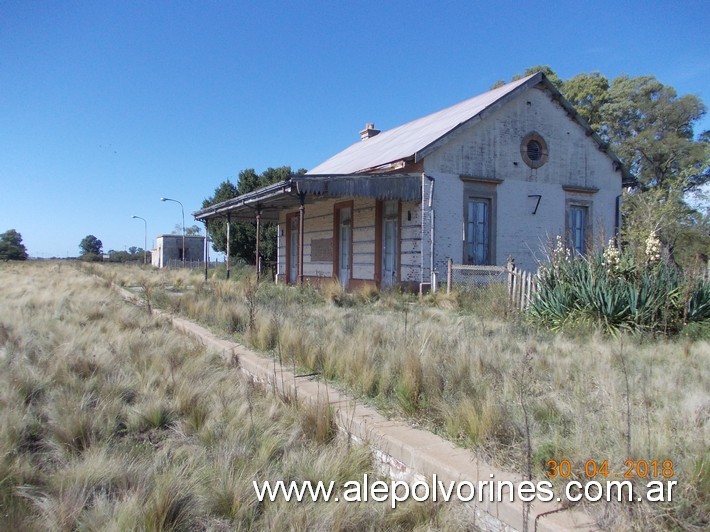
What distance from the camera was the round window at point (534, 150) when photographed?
14958 mm

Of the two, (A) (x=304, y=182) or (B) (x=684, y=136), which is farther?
(B) (x=684, y=136)

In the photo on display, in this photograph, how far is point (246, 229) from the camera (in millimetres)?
33531

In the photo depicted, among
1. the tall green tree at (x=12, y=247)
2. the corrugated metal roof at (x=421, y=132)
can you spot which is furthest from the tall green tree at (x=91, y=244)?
the corrugated metal roof at (x=421, y=132)

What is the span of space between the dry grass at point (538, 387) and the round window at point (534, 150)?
328 inches

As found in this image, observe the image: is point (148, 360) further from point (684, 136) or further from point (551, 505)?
point (684, 136)

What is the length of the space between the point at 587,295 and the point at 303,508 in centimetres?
635

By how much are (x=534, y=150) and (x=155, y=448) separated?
13.9m

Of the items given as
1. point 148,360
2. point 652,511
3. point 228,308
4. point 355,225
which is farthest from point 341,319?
point 355,225

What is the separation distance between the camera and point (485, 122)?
46.8 feet

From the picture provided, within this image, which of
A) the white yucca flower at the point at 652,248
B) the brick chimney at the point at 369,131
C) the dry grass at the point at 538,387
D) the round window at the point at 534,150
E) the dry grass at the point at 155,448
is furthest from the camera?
the brick chimney at the point at 369,131

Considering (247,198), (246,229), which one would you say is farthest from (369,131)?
(246,229)

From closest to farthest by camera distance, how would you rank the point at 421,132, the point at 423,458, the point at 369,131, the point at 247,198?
the point at 423,458 → the point at 247,198 → the point at 421,132 → the point at 369,131
